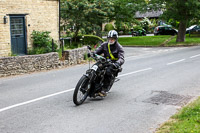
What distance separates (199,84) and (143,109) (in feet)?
12.6

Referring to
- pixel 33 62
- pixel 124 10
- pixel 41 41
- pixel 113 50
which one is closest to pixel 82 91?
pixel 113 50

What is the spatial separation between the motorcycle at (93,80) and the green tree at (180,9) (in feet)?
65.7

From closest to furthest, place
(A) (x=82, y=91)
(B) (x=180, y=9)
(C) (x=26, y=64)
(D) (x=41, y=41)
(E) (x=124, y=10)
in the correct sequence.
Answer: (A) (x=82, y=91) < (C) (x=26, y=64) < (D) (x=41, y=41) < (B) (x=180, y=9) < (E) (x=124, y=10)

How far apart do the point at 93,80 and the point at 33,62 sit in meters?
6.52

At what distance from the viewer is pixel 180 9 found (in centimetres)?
2755

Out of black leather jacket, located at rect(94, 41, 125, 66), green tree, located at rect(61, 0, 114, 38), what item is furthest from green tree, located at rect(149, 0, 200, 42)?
black leather jacket, located at rect(94, 41, 125, 66)

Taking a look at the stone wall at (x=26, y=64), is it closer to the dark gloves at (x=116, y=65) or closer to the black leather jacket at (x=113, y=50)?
the black leather jacket at (x=113, y=50)

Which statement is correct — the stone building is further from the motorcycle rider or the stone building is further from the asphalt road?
the motorcycle rider

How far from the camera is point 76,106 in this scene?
7.30 m

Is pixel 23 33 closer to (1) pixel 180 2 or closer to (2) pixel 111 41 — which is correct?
(2) pixel 111 41

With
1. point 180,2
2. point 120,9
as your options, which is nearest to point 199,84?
point 180,2

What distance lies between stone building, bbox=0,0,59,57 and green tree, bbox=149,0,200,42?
12368 mm

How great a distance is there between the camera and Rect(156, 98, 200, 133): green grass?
5.23 metres

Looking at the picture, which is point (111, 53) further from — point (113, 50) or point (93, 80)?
point (93, 80)
